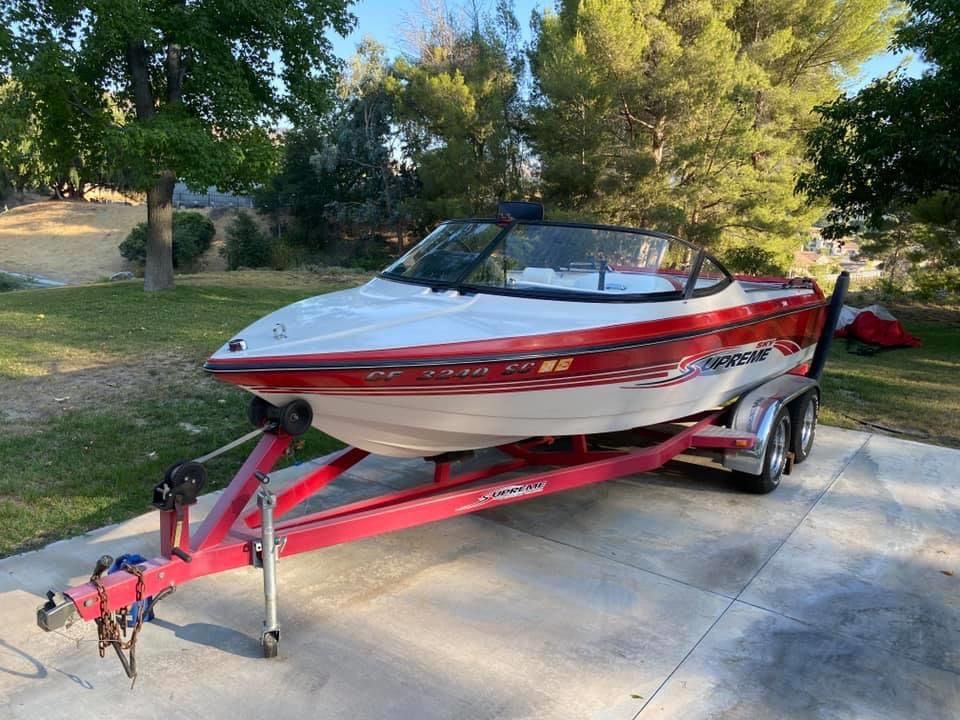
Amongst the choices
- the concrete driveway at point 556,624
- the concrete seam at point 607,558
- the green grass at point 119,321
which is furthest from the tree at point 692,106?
the concrete seam at point 607,558

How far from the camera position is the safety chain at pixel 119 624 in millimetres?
2484

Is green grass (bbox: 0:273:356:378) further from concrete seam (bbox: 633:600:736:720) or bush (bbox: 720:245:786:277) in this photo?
bush (bbox: 720:245:786:277)

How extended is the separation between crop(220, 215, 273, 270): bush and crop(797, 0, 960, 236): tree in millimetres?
19010

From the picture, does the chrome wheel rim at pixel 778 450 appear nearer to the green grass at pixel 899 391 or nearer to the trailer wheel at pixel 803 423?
the trailer wheel at pixel 803 423

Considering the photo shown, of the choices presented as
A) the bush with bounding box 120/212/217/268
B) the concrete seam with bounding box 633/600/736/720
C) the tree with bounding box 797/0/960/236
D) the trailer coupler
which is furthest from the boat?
the bush with bounding box 120/212/217/268

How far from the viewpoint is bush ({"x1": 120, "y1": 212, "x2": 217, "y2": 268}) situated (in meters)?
26.2

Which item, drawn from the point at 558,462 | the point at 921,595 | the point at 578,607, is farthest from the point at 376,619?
the point at 921,595

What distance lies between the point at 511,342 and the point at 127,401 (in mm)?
4428

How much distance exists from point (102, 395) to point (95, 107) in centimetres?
861


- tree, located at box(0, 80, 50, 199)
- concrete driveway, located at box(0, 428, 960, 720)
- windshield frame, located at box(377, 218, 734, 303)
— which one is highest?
tree, located at box(0, 80, 50, 199)

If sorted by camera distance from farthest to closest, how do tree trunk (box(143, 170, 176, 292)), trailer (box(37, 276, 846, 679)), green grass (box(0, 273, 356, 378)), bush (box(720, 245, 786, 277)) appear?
bush (box(720, 245, 786, 277))
tree trunk (box(143, 170, 176, 292))
green grass (box(0, 273, 356, 378))
trailer (box(37, 276, 846, 679))

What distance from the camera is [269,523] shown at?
2.79m

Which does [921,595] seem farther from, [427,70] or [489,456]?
[427,70]

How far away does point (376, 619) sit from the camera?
10.5 ft
